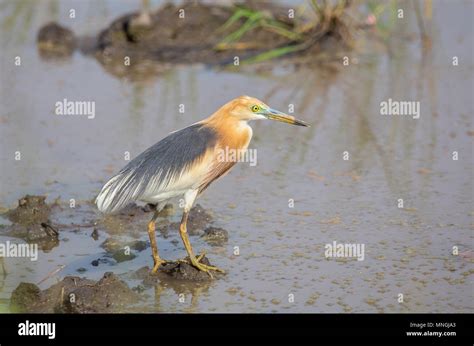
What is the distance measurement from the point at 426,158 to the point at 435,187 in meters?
0.77

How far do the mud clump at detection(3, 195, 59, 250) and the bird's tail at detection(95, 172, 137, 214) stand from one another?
0.96 metres

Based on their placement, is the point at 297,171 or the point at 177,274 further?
the point at 297,171

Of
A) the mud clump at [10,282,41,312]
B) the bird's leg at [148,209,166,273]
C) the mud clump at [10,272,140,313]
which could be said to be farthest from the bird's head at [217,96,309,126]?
the mud clump at [10,282,41,312]

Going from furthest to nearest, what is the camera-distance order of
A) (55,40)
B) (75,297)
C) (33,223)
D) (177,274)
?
(55,40) → (33,223) → (177,274) → (75,297)

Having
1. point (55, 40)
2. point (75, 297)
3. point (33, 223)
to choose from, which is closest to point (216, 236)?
point (33, 223)

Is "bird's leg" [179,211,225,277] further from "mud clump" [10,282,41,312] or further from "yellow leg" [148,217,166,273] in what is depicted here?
"mud clump" [10,282,41,312]

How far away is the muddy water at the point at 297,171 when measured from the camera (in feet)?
23.1

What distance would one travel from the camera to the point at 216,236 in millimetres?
7930

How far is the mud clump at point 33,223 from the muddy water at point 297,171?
0.38 ft

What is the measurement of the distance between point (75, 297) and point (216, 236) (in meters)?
1.68

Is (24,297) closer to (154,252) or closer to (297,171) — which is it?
(154,252)

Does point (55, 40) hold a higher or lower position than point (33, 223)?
higher

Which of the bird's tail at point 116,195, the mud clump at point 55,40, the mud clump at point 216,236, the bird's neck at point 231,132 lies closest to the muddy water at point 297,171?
the mud clump at point 216,236

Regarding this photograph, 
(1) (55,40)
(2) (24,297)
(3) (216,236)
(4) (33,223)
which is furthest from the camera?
(1) (55,40)
